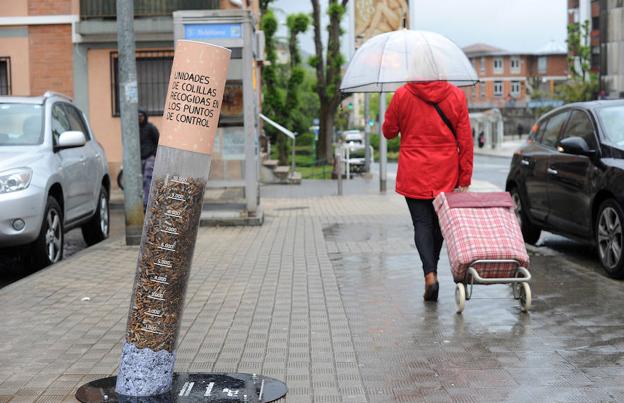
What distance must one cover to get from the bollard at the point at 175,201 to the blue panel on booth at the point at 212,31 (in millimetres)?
9783

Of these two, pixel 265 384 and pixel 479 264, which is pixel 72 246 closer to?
pixel 479 264

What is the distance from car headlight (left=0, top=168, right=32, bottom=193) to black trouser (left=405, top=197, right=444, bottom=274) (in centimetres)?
405

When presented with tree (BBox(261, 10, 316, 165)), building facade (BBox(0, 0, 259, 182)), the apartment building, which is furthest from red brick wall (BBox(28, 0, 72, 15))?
the apartment building

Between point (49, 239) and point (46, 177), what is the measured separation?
0.65 meters

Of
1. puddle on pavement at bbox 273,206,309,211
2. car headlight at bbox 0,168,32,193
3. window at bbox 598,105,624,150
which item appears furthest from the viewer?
puddle on pavement at bbox 273,206,309,211

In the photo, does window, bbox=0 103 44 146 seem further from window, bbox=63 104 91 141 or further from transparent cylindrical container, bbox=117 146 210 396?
transparent cylindrical container, bbox=117 146 210 396

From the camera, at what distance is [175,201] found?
199 inches

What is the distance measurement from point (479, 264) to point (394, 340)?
1243mm

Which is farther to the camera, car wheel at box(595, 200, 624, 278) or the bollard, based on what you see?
car wheel at box(595, 200, 624, 278)

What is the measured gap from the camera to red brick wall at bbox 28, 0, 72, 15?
20688 millimetres

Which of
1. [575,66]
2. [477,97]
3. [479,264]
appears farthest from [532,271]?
[477,97]

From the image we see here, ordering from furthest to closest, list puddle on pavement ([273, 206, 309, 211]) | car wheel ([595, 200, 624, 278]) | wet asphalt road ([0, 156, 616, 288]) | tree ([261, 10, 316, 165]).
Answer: tree ([261, 10, 316, 165]) → puddle on pavement ([273, 206, 309, 211]) → wet asphalt road ([0, 156, 616, 288]) → car wheel ([595, 200, 624, 278])

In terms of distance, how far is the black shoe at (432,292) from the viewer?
809cm

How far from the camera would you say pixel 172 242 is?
5055mm
